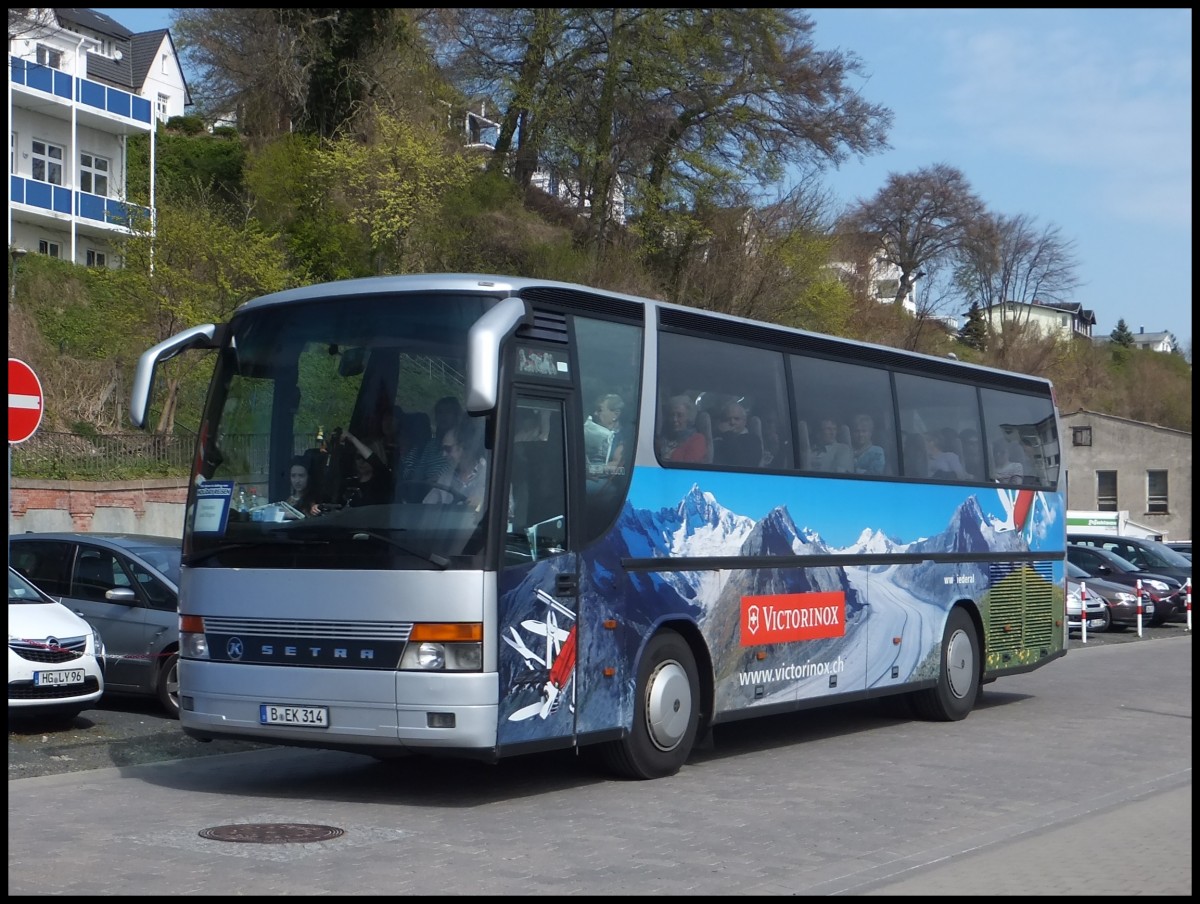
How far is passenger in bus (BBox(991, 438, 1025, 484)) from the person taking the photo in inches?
641

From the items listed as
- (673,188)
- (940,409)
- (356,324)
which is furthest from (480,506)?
(673,188)

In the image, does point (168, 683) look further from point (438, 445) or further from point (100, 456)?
point (100, 456)

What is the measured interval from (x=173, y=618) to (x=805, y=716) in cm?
642

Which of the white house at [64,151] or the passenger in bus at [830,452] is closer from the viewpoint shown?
the passenger in bus at [830,452]

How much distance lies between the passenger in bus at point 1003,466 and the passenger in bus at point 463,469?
8100 millimetres

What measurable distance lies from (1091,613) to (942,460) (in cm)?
1617

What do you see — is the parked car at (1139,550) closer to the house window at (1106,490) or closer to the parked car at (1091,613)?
the parked car at (1091,613)

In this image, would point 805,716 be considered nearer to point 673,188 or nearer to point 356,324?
point 356,324

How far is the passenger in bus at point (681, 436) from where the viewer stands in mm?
11419

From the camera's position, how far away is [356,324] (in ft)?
33.6

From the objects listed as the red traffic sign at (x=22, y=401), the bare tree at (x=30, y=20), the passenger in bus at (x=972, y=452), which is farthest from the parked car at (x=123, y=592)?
the bare tree at (x=30, y=20)

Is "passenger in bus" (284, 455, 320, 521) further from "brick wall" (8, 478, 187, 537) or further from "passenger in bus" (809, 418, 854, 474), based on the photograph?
"brick wall" (8, 478, 187, 537)

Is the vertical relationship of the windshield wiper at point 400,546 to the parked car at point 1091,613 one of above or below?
above

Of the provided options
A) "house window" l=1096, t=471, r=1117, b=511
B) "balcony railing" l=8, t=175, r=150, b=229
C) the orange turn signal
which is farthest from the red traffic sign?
"house window" l=1096, t=471, r=1117, b=511
